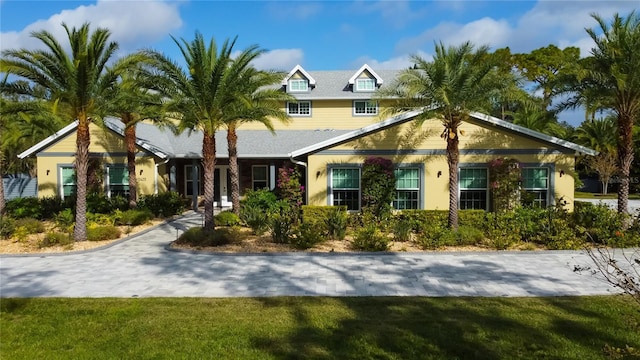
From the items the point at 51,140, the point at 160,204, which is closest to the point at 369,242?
the point at 160,204

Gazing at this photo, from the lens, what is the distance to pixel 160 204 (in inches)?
849

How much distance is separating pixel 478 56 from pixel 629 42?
5016 millimetres

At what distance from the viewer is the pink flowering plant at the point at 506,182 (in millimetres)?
17297

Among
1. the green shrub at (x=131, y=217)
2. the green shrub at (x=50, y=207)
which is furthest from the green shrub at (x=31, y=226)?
the green shrub at (x=50, y=207)

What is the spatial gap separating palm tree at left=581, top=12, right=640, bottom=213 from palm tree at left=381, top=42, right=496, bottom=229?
375 centimetres

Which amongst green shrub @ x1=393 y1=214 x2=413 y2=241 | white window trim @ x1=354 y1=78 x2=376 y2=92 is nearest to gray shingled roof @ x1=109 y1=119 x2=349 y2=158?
white window trim @ x1=354 y1=78 x2=376 y2=92

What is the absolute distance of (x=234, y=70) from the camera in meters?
15.2

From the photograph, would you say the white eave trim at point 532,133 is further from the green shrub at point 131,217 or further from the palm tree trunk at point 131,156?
the palm tree trunk at point 131,156

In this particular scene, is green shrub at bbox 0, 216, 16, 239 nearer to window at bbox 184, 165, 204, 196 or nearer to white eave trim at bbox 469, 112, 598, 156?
window at bbox 184, 165, 204, 196

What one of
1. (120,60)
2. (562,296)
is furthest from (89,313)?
(120,60)

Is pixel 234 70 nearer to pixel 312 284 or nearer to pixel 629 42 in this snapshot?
pixel 312 284

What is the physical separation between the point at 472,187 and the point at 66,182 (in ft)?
63.6

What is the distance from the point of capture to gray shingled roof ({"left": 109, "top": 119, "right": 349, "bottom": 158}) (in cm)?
2322

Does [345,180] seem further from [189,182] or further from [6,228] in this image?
[6,228]
